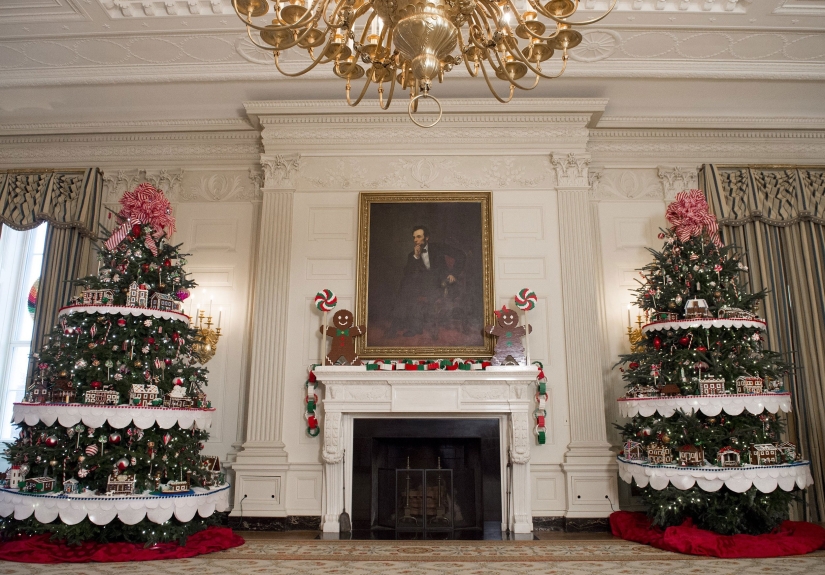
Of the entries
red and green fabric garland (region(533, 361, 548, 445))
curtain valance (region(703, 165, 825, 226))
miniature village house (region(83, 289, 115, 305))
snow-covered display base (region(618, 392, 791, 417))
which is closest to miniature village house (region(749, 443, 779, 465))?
snow-covered display base (region(618, 392, 791, 417))

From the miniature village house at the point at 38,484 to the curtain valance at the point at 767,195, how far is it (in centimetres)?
721

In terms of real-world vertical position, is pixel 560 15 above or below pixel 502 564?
above

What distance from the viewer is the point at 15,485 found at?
4.52m

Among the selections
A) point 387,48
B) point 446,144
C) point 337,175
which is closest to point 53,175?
point 337,175

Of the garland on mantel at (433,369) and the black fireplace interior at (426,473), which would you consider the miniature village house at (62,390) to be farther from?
the black fireplace interior at (426,473)

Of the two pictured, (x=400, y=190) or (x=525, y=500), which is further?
(x=400, y=190)

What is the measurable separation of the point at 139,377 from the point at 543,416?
3.88 metres

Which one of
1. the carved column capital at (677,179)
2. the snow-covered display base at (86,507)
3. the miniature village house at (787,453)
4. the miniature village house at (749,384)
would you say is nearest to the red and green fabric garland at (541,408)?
the miniature village house at (749,384)

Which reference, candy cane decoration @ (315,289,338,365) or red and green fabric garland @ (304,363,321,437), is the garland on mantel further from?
candy cane decoration @ (315,289,338,365)

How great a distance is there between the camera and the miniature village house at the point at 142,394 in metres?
4.64

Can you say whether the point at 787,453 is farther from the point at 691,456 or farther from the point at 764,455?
the point at 691,456

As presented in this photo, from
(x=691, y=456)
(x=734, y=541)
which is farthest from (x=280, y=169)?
(x=734, y=541)

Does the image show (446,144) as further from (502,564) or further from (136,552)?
(136,552)

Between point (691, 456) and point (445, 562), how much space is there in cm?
226
